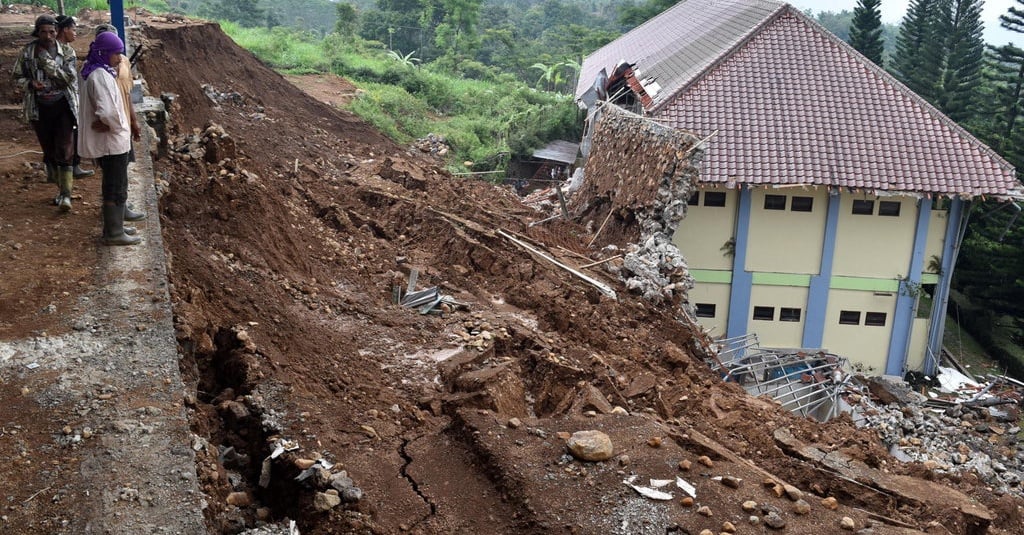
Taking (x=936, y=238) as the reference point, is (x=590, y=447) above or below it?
above

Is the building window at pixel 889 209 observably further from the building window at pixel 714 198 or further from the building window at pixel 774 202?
the building window at pixel 714 198

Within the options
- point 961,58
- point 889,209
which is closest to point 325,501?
point 889,209

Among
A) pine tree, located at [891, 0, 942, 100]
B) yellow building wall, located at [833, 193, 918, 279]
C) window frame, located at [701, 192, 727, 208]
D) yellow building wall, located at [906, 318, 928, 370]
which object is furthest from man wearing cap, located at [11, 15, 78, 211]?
pine tree, located at [891, 0, 942, 100]

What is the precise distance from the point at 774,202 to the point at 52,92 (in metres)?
11.7

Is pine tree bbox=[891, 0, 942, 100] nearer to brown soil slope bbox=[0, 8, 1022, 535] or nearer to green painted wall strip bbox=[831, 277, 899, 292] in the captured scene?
green painted wall strip bbox=[831, 277, 899, 292]

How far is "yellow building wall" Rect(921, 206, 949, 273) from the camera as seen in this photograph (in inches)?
587

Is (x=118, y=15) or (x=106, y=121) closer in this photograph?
(x=106, y=121)

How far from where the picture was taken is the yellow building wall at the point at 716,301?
1505cm

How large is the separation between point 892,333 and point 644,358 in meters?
7.95

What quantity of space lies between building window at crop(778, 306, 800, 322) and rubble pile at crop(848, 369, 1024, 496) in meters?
1.93

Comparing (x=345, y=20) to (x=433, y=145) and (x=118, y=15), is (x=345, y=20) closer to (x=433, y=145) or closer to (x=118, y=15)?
(x=433, y=145)

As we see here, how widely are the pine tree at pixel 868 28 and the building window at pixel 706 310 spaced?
1747 centimetres

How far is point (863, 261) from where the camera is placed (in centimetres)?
1488

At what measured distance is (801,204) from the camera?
48.3 ft
